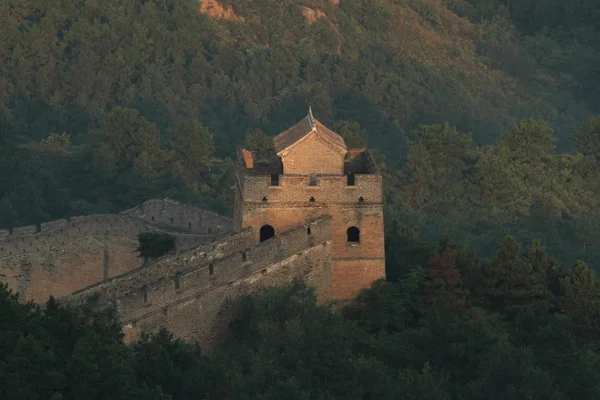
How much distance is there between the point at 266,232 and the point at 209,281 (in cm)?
371

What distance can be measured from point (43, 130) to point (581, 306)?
46.7 meters

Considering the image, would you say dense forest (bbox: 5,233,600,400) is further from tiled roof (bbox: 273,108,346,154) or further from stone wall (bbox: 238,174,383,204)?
tiled roof (bbox: 273,108,346,154)

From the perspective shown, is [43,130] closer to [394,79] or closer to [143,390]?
[394,79]

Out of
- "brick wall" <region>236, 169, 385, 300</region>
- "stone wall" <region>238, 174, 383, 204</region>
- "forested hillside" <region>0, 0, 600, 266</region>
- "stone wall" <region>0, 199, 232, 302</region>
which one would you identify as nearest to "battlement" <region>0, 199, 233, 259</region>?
"stone wall" <region>0, 199, 232, 302</region>

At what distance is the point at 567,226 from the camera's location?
8519cm

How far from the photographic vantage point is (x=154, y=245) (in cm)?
5450

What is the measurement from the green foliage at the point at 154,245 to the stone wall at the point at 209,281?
324 centimetres

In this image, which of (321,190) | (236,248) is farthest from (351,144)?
(236,248)

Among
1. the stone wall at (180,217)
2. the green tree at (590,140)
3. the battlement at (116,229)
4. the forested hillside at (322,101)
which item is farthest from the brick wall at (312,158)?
the green tree at (590,140)

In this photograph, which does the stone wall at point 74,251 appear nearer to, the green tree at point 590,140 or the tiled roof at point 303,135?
the tiled roof at point 303,135

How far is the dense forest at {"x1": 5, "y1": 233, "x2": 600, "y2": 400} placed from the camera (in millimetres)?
43094

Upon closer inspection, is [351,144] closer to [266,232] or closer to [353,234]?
[353,234]

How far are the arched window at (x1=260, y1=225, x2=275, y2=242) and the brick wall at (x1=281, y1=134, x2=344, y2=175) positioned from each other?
1466mm

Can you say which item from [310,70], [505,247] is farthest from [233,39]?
[505,247]
